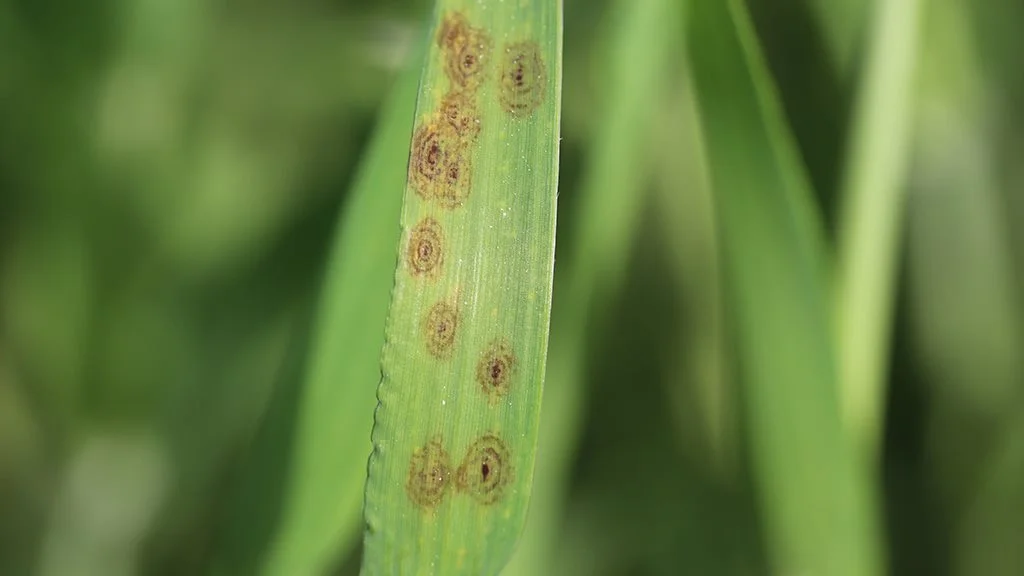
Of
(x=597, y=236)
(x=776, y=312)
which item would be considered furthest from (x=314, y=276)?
(x=776, y=312)

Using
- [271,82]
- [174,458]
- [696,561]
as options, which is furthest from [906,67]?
[174,458]

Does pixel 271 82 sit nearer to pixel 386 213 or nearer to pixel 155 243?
pixel 155 243

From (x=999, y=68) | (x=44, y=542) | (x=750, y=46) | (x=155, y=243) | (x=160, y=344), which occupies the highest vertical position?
(x=999, y=68)

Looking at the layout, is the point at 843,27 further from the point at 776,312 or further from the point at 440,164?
the point at 440,164

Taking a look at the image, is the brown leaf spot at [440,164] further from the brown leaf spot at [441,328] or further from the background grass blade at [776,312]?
the background grass blade at [776,312]

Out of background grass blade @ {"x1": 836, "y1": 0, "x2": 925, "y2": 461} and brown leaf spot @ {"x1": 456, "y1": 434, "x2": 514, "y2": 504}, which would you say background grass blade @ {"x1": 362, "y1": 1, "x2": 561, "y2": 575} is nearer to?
brown leaf spot @ {"x1": 456, "y1": 434, "x2": 514, "y2": 504}

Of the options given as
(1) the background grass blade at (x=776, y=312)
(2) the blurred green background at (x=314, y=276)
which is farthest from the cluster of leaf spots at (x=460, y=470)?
(2) the blurred green background at (x=314, y=276)

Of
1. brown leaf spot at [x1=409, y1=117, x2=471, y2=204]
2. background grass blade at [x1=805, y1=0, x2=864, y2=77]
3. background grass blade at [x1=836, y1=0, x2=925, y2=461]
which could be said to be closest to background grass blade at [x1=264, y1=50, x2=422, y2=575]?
brown leaf spot at [x1=409, y1=117, x2=471, y2=204]
